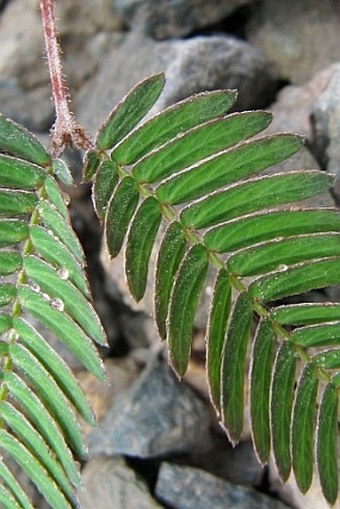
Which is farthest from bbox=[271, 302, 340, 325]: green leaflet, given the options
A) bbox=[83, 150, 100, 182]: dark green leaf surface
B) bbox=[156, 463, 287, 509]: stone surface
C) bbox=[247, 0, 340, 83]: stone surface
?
bbox=[247, 0, 340, 83]: stone surface

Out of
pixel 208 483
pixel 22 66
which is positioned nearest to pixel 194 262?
pixel 208 483

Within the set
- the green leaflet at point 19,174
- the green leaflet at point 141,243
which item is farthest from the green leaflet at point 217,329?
the green leaflet at point 19,174

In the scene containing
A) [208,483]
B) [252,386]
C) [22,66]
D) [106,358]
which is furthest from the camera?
[22,66]

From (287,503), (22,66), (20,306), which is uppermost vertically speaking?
(22,66)

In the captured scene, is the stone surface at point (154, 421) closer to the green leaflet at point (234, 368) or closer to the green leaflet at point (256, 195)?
the green leaflet at point (234, 368)

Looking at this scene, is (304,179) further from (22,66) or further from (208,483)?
(22,66)

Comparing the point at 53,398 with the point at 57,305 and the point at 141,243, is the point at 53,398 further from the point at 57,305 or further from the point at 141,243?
the point at 141,243

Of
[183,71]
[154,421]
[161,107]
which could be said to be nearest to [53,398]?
[154,421]
